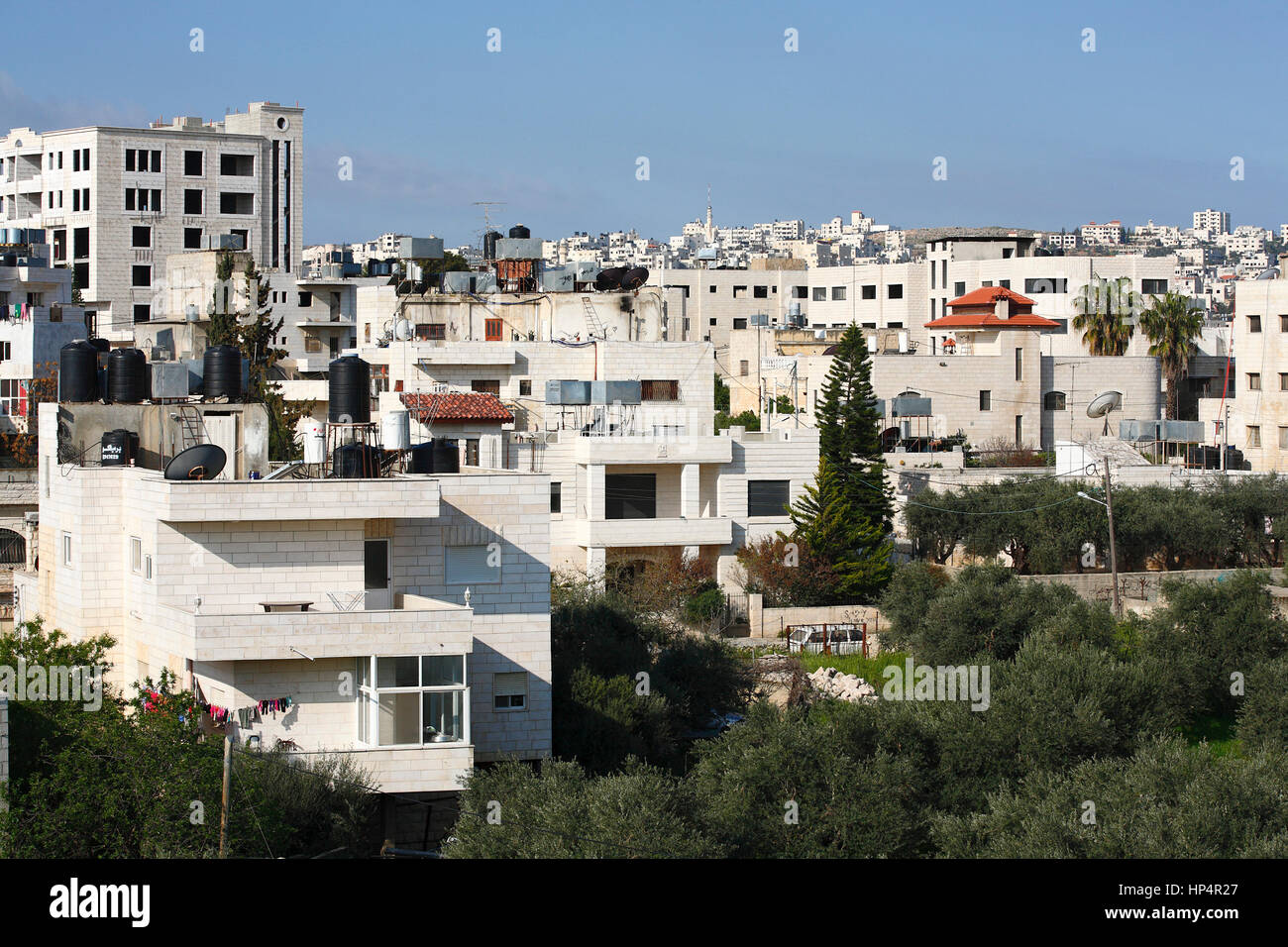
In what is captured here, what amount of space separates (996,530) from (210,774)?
29.3 meters

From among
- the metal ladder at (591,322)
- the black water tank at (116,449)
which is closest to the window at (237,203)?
the metal ladder at (591,322)

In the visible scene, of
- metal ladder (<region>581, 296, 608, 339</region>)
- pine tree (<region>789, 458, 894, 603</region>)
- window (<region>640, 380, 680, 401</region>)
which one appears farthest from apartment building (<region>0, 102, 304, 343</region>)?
pine tree (<region>789, 458, 894, 603</region>)

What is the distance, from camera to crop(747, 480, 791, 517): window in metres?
41.7

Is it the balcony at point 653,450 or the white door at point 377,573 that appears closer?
the white door at point 377,573

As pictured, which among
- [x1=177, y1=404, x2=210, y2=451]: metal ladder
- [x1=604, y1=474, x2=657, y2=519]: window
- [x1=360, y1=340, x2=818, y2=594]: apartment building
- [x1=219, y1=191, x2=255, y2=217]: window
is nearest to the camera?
[x1=177, y1=404, x2=210, y2=451]: metal ladder

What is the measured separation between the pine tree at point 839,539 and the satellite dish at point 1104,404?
19.1m

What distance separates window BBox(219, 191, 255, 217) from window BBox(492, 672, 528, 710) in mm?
61501

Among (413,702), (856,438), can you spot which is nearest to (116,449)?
(413,702)

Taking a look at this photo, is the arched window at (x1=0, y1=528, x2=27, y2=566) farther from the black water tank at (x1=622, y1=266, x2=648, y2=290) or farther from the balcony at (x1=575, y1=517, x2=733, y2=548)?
the black water tank at (x1=622, y1=266, x2=648, y2=290)

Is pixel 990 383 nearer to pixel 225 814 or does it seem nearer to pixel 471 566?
pixel 471 566

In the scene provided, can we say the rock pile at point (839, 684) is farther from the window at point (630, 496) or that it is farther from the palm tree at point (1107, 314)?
the palm tree at point (1107, 314)

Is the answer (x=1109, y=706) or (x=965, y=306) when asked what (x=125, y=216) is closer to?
(x=965, y=306)

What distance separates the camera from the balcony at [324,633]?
2047cm
